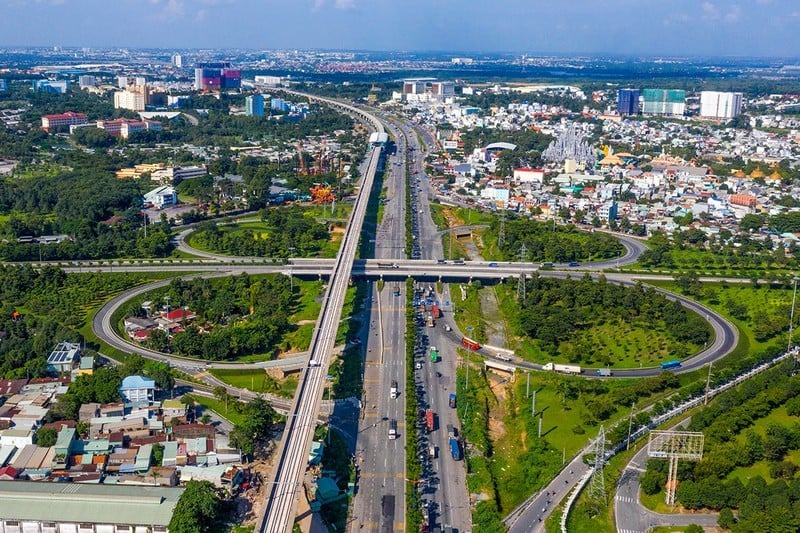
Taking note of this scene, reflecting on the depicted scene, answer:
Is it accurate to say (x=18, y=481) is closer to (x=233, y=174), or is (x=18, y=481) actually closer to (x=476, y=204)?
(x=476, y=204)

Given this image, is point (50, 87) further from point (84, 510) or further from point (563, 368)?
point (84, 510)

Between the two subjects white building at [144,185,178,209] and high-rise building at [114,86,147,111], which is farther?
high-rise building at [114,86,147,111]

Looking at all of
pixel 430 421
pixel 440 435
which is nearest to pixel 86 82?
pixel 430 421

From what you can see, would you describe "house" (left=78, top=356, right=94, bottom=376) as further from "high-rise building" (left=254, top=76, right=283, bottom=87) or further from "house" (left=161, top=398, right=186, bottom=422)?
"high-rise building" (left=254, top=76, right=283, bottom=87)

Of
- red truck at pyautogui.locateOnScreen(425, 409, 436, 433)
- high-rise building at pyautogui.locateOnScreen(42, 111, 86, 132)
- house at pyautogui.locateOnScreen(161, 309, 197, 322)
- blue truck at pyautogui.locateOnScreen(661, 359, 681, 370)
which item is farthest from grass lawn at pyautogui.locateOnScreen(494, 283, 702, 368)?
high-rise building at pyautogui.locateOnScreen(42, 111, 86, 132)

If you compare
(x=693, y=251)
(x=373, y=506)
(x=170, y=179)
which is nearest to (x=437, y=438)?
(x=373, y=506)

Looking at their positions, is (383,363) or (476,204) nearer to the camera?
(383,363)

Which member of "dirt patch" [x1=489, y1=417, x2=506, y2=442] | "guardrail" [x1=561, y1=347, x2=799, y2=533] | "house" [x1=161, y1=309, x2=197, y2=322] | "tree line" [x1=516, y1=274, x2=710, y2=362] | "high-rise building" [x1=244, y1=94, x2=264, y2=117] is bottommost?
"dirt patch" [x1=489, y1=417, x2=506, y2=442]
